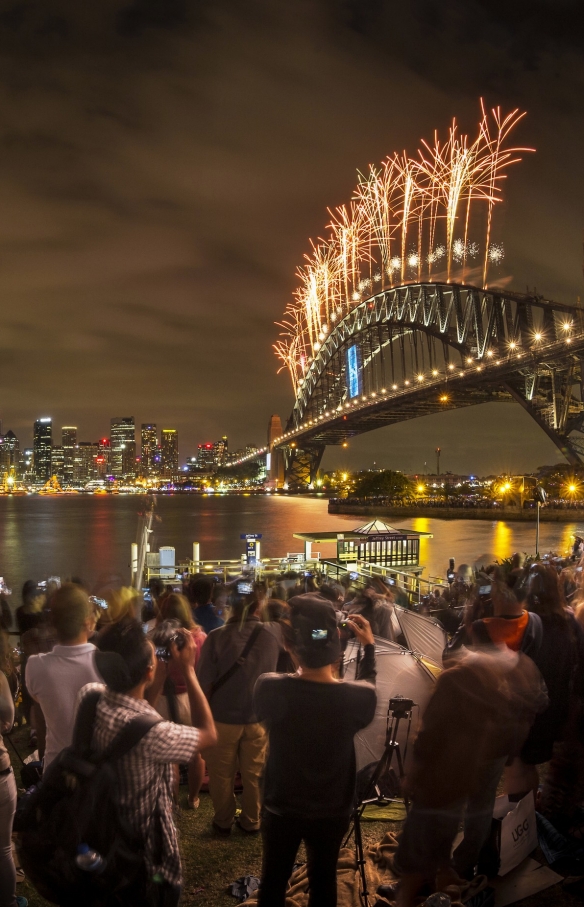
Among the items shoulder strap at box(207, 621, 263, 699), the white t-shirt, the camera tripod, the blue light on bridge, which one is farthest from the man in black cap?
the blue light on bridge

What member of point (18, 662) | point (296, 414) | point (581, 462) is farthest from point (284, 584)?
point (296, 414)

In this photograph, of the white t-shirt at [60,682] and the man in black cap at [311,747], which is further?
the white t-shirt at [60,682]

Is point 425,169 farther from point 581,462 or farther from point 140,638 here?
point 140,638

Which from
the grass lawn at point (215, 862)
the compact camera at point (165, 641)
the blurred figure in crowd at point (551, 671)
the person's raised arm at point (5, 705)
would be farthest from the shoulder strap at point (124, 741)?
the blurred figure in crowd at point (551, 671)

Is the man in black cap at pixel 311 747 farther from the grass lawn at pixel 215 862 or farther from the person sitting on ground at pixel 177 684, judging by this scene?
the grass lawn at pixel 215 862

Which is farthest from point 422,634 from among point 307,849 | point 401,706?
point 307,849

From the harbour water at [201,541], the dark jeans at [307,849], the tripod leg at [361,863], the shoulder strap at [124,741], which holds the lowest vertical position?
the harbour water at [201,541]

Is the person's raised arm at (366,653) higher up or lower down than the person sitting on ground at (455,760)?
higher up

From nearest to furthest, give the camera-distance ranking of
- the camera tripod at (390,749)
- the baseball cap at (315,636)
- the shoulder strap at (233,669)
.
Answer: the baseball cap at (315,636) → the shoulder strap at (233,669) → the camera tripod at (390,749)
